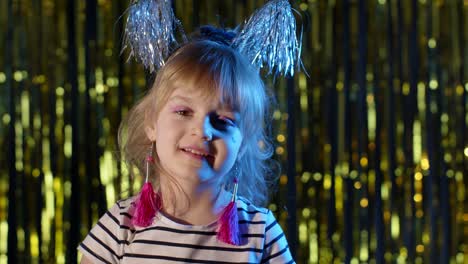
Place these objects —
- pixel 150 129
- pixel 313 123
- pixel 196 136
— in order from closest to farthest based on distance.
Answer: pixel 196 136 < pixel 150 129 < pixel 313 123

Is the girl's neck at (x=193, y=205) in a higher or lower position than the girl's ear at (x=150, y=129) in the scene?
lower

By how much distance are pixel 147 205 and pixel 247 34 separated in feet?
1.14

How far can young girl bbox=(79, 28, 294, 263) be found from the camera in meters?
1.27

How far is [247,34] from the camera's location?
1416mm

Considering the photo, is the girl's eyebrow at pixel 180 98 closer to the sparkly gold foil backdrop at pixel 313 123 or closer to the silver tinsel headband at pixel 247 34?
the silver tinsel headband at pixel 247 34

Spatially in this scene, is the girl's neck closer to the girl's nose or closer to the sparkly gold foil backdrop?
the girl's nose

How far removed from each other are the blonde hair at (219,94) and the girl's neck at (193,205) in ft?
0.24

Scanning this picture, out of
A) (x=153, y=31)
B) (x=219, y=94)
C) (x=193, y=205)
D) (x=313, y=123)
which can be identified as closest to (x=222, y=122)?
(x=219, y=94)

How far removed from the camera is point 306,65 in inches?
75.3

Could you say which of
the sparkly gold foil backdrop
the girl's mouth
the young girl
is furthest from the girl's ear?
the sparkly gold foil backdrop

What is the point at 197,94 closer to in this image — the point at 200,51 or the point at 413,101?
the point at 200,51

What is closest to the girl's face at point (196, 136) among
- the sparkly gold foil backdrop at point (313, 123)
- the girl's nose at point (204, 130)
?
the girl's nose at point (204, 130)

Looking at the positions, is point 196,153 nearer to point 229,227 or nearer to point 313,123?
point 229,227

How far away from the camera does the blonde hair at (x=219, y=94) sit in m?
1.29
